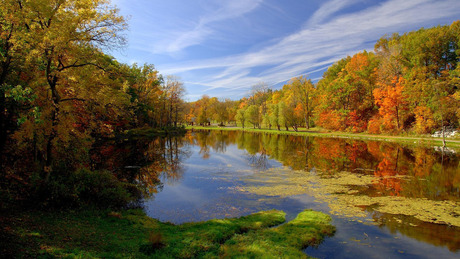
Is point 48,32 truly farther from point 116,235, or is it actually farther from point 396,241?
point 396,241

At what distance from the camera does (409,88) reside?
4312 centimetres

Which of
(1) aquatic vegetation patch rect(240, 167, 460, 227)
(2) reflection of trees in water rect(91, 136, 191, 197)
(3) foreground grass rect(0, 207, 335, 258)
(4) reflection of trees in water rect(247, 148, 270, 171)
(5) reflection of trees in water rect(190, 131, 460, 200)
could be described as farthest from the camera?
(4) reflection of trees in water rect(247, 148, 270, 171)

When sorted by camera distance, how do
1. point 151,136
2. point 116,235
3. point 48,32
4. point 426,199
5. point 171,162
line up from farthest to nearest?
point 151,136 < point 171,162 < point 426,199 < point 48,32 < point 116,235

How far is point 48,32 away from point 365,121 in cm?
6436

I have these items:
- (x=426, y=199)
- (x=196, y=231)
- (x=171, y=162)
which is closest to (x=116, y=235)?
(x=196, y=231)

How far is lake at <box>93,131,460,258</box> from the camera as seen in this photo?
26.8 feet

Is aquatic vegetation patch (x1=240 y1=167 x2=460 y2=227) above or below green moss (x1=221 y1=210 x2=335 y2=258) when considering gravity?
below

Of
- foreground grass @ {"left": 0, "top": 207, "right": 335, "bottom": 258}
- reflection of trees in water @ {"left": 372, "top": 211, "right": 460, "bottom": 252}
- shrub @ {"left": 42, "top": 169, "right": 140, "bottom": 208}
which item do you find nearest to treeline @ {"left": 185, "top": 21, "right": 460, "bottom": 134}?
reflection of trees in water @ {"left": 372, "top": 211, "right": 460, "bottom": 252}

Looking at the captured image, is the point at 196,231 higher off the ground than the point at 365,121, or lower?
lower

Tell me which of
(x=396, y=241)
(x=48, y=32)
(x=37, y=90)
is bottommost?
(x=396, y=241)

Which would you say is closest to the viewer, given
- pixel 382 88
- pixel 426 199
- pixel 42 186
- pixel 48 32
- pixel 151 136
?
pixel 48 32

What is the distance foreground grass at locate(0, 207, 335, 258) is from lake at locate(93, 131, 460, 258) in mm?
978

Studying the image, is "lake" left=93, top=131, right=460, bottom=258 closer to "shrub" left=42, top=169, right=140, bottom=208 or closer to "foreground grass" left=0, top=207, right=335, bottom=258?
"foreground grass" left=0, top=207, right=335, bottom=258

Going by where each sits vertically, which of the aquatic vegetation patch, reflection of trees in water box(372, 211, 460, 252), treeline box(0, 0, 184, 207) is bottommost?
reflection of trees in water box(372, 211, 460, 252)
